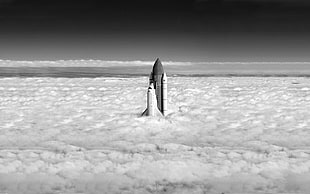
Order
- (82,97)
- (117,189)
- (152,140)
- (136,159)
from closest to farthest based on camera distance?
(117,189) < (136,159) < (152,140) < (82,97)

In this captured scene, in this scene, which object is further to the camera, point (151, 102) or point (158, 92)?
point (158, 92)

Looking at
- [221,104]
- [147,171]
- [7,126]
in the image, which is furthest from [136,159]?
[221,104]

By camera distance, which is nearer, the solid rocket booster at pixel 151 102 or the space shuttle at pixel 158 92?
the solid rocket booster at pixel 151 102

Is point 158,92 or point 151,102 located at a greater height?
point 158,92

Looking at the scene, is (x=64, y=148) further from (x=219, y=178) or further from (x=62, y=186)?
(x=219, y=178)

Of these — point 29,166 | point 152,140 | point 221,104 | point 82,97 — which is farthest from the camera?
point 82,97

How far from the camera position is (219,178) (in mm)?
7098

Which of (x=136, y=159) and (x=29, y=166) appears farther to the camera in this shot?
(x=136, y=159)

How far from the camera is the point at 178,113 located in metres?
14.9

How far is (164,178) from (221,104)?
11.1 meters

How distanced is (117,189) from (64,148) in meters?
3.30

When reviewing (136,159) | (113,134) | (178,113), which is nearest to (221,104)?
(178,113)

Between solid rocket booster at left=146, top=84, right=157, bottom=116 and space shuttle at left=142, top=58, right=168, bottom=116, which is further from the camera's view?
space shuttle at left=142, top=58, right=168, bottom=116

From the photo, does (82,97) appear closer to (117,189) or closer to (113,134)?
(113,134)
